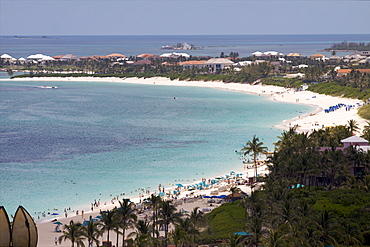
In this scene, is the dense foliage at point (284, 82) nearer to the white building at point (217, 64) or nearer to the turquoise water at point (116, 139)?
the turquoise water at point (116, 139)

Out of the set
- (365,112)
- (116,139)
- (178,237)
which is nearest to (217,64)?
(365,112)

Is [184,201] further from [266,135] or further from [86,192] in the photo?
[266,135]

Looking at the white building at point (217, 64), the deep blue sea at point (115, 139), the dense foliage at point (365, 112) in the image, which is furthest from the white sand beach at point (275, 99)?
the white building at point (217, 64)

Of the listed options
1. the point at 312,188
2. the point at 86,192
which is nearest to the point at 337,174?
the point at 312,188

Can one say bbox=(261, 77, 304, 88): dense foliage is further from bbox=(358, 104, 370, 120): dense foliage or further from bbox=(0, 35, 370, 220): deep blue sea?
bbox=(358, 104, 370, 120): dense foliage

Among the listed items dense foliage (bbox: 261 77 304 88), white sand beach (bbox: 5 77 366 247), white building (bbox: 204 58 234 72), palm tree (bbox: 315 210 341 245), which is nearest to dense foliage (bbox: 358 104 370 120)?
white sand beach (bbox: 5 77 366 247)

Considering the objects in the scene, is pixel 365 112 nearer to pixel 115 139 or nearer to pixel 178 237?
pixel 115 139
